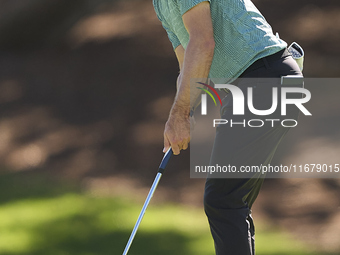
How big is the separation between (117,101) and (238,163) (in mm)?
2918

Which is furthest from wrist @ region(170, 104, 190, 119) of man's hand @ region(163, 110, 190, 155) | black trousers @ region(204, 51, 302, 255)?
black trousers @ region(204, 51, 302, 255)

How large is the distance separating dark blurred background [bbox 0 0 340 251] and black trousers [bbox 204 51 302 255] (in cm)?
126

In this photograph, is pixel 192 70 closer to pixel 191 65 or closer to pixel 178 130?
pixel 191 65

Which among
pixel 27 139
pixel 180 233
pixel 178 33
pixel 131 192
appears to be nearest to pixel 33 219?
pixel 131 192

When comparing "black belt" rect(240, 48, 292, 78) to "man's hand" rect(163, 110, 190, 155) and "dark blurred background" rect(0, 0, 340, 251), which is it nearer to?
"man's hand" rect(163, 110, 190, 155)

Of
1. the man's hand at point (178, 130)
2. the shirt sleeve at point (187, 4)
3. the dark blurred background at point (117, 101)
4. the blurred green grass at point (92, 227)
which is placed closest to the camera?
the shirt sleeve at point (187, 4)

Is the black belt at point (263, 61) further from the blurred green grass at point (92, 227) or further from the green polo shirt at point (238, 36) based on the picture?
the blurred green grass at point (92, 227)

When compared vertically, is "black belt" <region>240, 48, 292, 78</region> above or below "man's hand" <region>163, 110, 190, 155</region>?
above

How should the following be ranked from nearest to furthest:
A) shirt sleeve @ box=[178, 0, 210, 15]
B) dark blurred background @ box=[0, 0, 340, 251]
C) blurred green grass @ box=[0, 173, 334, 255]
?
shirt sleeve @ box=[178, 0, 210, 15] → blurred green grass @ box=[0, 173, 334, 255] → dark blurred background @ box=[0, 0, 340, 251]

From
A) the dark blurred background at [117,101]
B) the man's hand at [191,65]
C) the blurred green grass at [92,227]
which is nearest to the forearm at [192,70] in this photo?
the man's hand at [191,65]

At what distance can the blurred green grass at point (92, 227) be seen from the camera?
8.70ft

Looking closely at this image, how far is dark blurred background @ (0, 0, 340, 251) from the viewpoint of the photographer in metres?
3.37

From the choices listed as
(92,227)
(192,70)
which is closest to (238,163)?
(192,70)

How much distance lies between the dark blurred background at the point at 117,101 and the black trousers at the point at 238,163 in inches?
49.6
